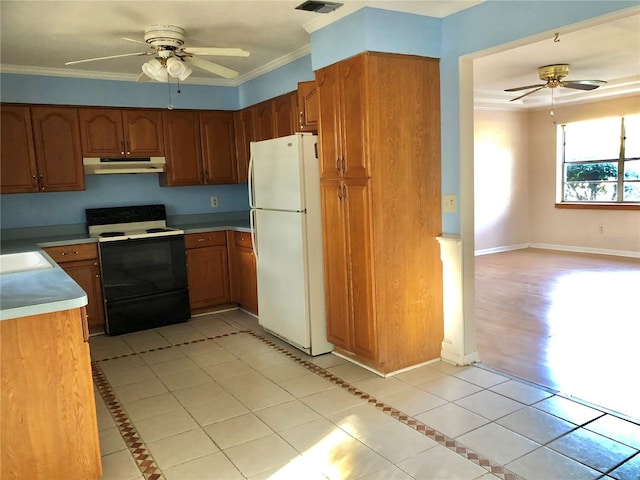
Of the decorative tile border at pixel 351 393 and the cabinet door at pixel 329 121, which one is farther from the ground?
the cabinet door at pixel 329 121

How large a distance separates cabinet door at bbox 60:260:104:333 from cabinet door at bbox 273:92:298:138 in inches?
80.9

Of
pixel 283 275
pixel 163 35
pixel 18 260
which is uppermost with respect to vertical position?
pixel 163 35

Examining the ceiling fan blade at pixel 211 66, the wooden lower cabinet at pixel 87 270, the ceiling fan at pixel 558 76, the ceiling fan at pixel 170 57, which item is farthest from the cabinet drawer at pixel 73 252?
the ceiling fan at pixel 558 76

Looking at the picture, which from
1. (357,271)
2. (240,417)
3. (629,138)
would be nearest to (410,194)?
(357,271)

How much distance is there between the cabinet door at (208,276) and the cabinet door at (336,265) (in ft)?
5.55

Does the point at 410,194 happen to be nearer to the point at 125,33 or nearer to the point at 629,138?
the point at 125,33

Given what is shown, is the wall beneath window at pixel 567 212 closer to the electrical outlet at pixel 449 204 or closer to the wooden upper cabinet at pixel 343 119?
the electrical outlet at pixel 449 204

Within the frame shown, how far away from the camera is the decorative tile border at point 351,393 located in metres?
2.27

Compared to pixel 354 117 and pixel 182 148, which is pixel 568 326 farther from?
pixel 182 148

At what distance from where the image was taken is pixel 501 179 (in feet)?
27.3

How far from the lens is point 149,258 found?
4.58 metres

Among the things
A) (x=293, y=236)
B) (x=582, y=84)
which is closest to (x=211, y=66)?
(x=293, y=236)

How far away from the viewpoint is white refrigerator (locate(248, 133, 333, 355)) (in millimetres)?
3621

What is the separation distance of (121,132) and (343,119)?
8.43 feet
